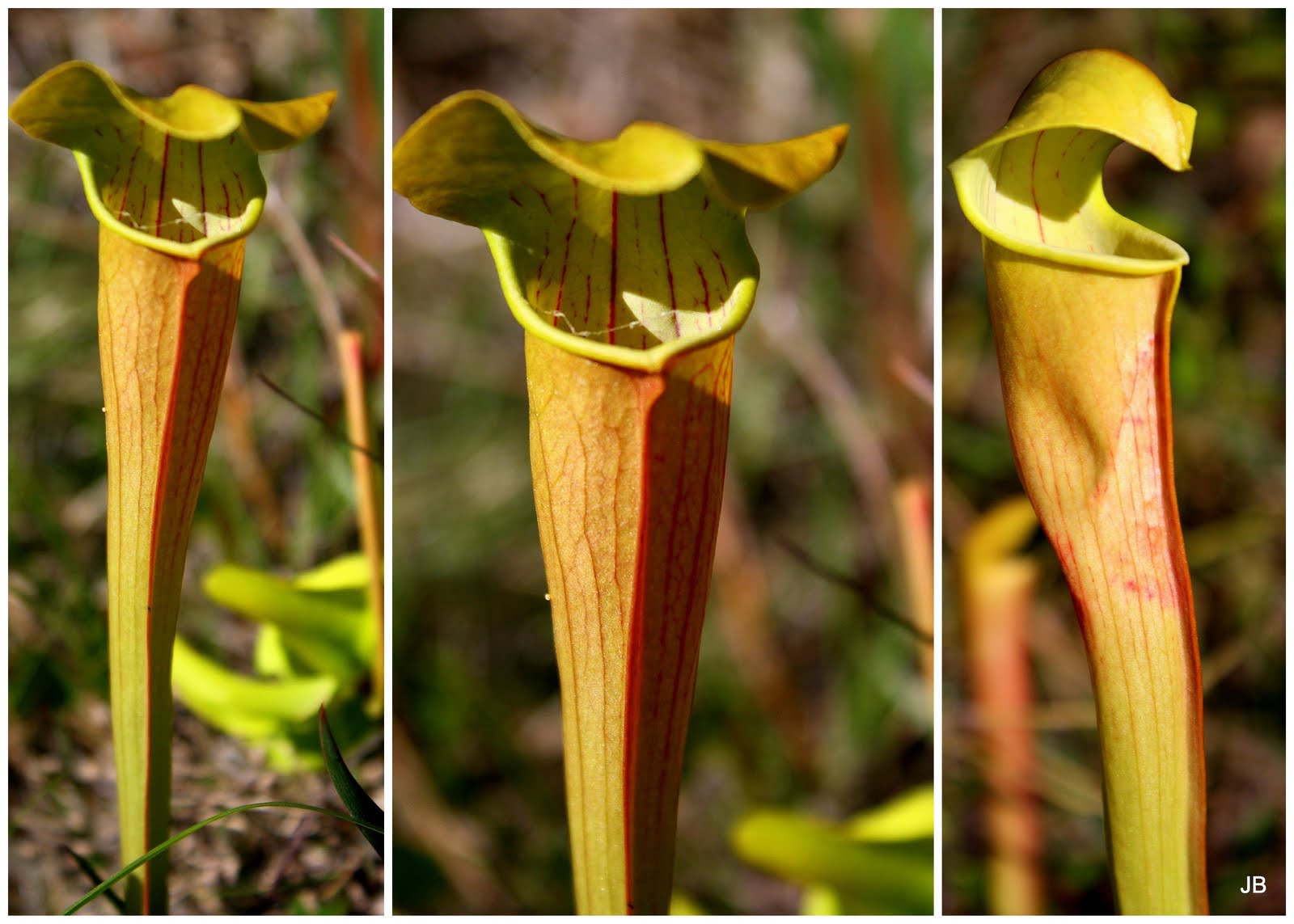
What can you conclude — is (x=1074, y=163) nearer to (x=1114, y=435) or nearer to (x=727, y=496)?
(x=1114, y=435)

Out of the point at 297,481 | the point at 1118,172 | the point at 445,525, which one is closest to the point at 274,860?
the point at 297,481

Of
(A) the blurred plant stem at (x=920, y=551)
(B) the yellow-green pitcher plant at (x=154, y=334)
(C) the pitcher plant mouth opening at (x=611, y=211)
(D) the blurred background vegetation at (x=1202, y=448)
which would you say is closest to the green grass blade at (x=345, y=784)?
(B) the yellow-green pitcher plant at (x=154, y=334)

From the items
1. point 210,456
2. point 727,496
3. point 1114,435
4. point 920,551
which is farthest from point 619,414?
point 727,496

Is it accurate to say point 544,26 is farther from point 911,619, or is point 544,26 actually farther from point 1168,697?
point 1168,697

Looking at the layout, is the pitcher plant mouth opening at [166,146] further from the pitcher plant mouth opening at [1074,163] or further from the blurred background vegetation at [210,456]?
the pitcher plant mouth opening at [1074,163]

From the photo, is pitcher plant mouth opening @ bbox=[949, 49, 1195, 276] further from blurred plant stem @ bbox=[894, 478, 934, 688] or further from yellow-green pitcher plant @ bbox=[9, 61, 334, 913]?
yellow-green pitcher plant @ bbox=[9, 61, 334, 913]

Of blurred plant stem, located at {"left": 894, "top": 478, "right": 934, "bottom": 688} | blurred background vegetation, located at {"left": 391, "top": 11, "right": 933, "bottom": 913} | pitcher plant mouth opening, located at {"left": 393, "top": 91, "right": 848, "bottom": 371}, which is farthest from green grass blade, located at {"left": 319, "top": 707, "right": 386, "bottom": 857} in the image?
blurred plant stem, located at {"left": 894, "top": 478, "right": 934, "bottom": 688}
